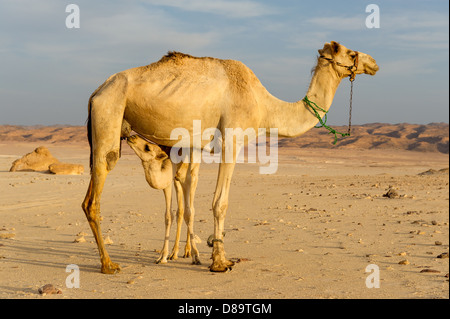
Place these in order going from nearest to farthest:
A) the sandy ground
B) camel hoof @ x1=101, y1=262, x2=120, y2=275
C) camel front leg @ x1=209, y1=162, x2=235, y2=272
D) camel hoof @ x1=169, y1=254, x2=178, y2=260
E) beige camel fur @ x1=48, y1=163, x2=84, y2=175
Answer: the sandy ground, camel hoof @ x1=101, y1=262, x2=120, y2=275, camel front leg @ x1=209, y1=162, x2=235, y2=272, camel hoof @ x1=169, y1=254, x2=178, y2=260, beige camel fur @ x1=48, y1=163, x2=84, y2=175

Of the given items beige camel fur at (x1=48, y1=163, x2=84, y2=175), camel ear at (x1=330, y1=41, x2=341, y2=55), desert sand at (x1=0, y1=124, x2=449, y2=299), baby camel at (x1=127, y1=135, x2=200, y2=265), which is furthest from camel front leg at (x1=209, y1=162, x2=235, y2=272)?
beige camel fur at (x1=48, y1=163, x2=84, y2=175)

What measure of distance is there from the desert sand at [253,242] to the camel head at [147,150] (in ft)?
5.04

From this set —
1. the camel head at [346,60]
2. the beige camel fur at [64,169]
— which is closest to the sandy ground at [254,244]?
the camel head at [346,60]

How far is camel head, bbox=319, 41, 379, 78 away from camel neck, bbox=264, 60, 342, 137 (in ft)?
0.33

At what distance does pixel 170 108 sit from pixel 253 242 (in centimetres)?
324

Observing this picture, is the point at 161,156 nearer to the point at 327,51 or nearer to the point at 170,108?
the point at 170,108

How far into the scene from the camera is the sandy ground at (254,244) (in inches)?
255

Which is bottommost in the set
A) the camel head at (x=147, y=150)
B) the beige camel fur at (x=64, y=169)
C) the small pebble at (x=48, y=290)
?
the small pebble at (x=48, y=290)

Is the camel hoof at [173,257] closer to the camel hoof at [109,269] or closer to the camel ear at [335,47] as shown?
the camel hoof at [109,269]

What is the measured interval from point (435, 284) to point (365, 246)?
8.01 feet

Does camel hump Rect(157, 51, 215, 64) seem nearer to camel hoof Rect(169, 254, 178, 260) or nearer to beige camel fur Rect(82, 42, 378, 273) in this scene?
beige camel fur Rect(82, 42, 378, 273)

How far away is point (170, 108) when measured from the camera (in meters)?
7.37

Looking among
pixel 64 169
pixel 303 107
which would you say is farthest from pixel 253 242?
pixel 64 169

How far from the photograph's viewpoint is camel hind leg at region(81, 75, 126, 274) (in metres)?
7.41
